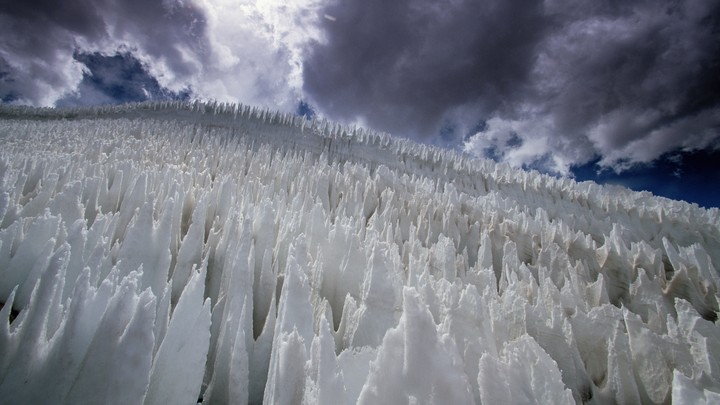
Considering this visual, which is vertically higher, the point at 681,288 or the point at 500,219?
the point at 500,219

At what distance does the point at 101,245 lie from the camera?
167cm

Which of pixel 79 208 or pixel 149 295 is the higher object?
pixel 79 208

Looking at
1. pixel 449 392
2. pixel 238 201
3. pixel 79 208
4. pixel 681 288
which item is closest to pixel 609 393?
pixel 449 392

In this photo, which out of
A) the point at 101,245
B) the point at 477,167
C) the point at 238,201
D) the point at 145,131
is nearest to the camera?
the point at 101,245

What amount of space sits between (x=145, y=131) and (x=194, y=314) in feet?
24.5

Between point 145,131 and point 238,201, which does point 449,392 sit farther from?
point 145,131

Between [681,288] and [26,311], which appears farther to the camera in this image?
[681,288]

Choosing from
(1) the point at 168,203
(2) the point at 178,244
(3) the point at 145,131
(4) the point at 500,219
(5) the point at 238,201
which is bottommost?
(2) the point at 178,244

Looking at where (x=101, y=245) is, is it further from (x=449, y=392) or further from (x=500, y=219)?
(x=500, y=219)

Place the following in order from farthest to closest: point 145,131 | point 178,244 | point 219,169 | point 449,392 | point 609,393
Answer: point 145,131
point 219,169
point 178,244
point 609,393
point 449,392

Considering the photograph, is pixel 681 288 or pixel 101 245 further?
pixel 681 288

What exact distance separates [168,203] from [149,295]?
112 centimetres

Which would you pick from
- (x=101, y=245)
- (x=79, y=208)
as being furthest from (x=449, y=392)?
(x=79, y=208)

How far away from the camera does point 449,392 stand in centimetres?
99
